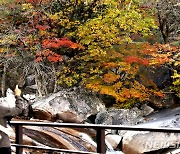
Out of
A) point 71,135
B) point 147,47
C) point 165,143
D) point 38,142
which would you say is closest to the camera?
point 38,142

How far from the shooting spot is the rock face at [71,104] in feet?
41.7

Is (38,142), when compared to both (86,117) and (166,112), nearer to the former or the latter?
(86,117)

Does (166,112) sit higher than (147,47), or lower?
lower

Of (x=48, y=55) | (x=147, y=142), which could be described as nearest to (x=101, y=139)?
(x=147, y=142)

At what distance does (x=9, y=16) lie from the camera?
14602mm

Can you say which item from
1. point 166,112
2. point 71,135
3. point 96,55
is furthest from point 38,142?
point 166,112

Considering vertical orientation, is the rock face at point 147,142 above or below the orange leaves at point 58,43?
below

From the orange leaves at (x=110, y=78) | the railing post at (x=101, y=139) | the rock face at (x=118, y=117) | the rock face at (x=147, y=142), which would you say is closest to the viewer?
the railing post at (x=101, y=139)

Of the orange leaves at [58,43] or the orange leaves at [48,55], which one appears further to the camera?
the orange leaves at [48,55]

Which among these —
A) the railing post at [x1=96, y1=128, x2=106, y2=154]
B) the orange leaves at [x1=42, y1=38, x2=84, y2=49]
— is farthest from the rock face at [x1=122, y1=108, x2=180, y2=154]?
the railing post at [x1=96, y1=128, x2=106, y2=154]

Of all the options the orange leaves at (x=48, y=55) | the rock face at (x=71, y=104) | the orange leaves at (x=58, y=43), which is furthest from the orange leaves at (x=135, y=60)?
the orange leaves at (x=48, y=55)

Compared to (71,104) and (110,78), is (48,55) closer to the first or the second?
(71,104)

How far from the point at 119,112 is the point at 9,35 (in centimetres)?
547

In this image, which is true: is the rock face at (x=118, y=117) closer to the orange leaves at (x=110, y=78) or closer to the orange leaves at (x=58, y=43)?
the orange leaves at (x=110, y=78)
